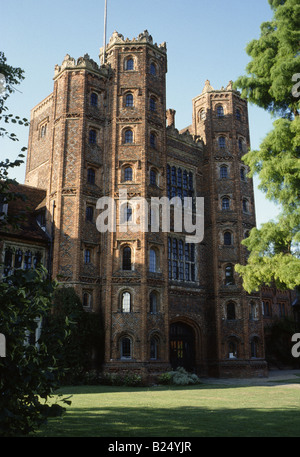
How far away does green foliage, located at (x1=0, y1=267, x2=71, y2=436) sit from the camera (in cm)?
655

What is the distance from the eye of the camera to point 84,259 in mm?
24453

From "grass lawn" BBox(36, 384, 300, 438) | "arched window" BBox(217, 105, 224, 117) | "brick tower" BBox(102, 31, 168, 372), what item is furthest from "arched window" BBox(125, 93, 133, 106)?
"grass lawn" BBox(36, 384, 300, 438)

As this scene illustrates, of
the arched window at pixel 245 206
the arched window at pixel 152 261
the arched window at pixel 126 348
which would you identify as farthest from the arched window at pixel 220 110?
the arched window at pixel 126 348

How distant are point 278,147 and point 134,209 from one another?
12.6 metres

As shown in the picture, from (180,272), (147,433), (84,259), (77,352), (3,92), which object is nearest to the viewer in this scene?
(147,433)

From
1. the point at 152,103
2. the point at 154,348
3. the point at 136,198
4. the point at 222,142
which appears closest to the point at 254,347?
the point at 154,348

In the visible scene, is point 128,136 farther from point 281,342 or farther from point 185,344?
point 281,342

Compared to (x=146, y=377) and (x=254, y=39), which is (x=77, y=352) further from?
(x=254, y=39)

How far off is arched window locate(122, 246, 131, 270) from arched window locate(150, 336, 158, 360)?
173 inches

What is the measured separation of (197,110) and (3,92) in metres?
26.6

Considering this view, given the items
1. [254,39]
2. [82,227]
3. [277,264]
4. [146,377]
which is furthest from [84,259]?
[254,39]

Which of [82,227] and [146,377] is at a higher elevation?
[82,227]

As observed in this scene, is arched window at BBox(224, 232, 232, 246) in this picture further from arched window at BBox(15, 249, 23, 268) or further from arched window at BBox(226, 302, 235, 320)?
arched window at BBox(15, 249, 23, 268)
